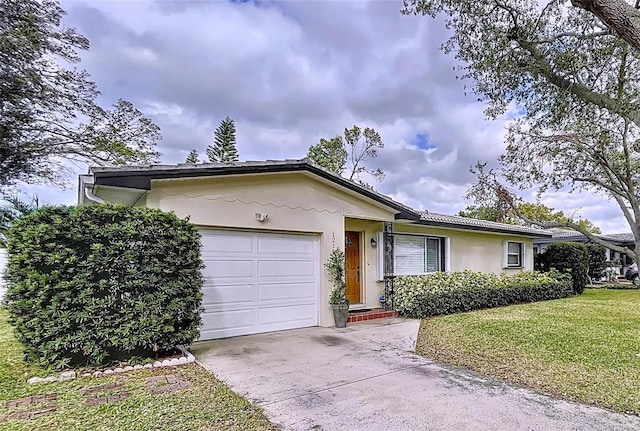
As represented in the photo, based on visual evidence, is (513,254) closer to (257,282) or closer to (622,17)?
(257,282)

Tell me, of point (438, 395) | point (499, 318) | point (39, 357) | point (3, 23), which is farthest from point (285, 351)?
point (3, 23)

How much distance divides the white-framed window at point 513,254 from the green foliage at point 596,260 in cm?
967

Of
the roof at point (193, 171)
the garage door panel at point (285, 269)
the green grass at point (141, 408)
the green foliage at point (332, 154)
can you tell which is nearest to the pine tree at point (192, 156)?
the green foliage at point (332, 154)

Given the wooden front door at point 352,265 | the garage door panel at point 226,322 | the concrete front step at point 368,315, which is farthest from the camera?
the wooden front door at point 352,265

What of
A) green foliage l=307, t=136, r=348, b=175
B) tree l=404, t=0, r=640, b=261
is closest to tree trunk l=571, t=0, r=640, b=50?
tree l=404, t=0, r=640, b=261

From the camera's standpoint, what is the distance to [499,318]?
34.0 feet

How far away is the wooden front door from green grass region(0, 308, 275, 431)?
6.48 meters

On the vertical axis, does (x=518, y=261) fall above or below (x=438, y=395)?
above

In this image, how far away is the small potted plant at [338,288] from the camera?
9.18 metres

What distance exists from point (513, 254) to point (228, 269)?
46.2 ft

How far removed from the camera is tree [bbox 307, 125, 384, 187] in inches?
1146

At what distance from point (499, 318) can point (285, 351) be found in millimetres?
6541

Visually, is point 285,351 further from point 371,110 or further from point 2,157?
point 2,157

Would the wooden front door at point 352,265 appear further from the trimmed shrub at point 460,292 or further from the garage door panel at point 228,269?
the garage door panel at point 228,269
